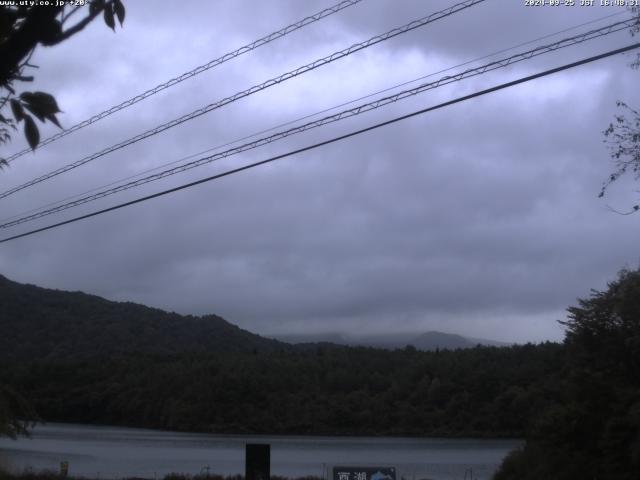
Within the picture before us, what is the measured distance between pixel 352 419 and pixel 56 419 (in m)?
18.8

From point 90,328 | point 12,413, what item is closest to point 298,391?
point 90,328

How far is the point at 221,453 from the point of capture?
41094 millimetres

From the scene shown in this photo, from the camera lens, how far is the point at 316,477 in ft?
91.9

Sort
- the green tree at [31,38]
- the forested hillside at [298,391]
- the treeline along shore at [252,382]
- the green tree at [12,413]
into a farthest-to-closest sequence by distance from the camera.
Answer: the forested hillside at [298,391], the treeline along shore at [252,382], the green tree at [12,413], the green tree at [31,38]

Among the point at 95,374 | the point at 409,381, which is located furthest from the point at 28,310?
the point at 409,381

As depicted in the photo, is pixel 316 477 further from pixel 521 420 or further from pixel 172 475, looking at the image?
pixel 521 420

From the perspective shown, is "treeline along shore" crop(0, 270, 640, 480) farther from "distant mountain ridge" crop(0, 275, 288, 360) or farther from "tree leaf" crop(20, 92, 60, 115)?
"tree leaf" crop(20, 92, 60, 115)

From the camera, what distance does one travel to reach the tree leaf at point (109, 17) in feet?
15.1

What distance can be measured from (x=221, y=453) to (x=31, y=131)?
38.6 meters

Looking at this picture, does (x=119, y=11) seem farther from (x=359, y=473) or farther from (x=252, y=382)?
(x=252, y=382)

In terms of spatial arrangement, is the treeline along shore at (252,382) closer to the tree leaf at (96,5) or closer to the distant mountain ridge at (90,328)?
the distant mountain ridge at (90,328)

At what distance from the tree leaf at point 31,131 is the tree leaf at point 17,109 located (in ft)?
0.09

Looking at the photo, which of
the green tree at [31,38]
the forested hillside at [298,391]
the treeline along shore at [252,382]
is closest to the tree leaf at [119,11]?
the green tree at [31,38]

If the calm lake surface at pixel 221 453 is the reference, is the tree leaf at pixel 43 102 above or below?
above
